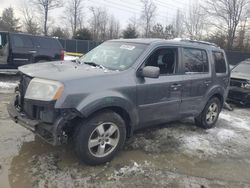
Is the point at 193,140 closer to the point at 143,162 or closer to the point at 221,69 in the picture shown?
the point at 143,162

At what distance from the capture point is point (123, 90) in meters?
4.50

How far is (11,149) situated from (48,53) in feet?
25.7

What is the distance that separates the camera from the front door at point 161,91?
4.87 m

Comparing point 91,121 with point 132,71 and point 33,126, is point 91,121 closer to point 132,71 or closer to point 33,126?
point 33,126

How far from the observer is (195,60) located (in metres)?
6.03

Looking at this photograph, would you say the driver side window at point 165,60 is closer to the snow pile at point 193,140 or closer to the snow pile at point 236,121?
the snow pile at point 193,140

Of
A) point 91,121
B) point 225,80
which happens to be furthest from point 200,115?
point 91,121

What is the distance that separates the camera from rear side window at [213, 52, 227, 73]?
662cm

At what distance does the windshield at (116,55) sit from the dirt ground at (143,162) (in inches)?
55.9

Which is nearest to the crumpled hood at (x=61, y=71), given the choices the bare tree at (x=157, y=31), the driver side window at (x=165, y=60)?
the driver side window at (x=165, y=60)

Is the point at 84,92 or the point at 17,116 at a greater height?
the point at 84,92

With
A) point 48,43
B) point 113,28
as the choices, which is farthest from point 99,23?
point 48,43

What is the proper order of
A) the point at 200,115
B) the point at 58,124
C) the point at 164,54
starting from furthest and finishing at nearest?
the point at 200,115 < the point at 164,54 < the point at 58,124

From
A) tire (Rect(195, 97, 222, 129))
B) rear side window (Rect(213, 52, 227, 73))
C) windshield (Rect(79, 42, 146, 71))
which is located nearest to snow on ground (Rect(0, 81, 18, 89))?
windshield (Rect(79, 42, 146, 71))
